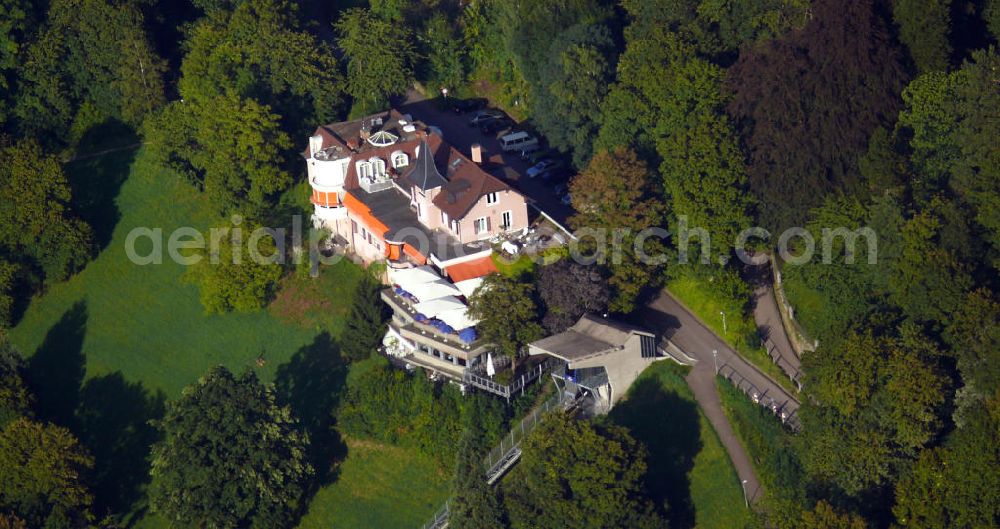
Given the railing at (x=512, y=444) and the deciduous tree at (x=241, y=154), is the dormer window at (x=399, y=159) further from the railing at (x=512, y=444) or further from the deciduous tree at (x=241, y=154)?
the railing at (x=512, y=444)

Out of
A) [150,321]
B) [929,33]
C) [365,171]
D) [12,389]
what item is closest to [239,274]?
[150,321]

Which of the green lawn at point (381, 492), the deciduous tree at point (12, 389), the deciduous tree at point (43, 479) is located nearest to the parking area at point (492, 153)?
the green lawn at point (381, 492)

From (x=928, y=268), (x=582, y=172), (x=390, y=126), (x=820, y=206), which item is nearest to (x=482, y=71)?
(x=390, y=126)

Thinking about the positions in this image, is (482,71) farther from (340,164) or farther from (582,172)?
(582,172)

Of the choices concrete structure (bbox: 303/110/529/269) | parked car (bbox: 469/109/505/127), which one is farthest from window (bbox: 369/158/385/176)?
parked car (bbox: 469/109/505/127)

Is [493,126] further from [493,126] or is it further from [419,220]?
[419,220]
